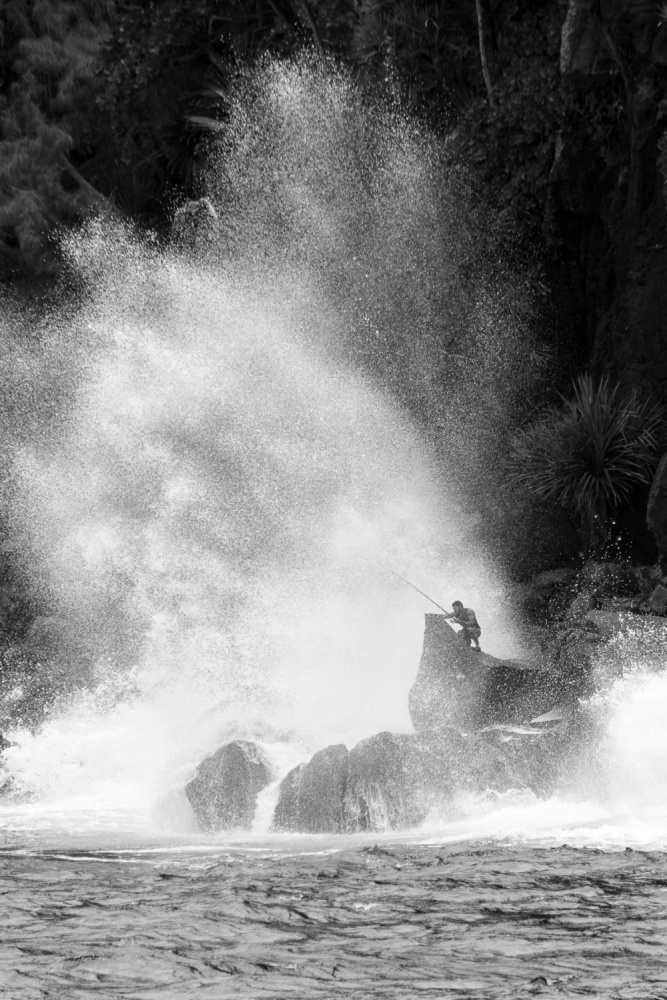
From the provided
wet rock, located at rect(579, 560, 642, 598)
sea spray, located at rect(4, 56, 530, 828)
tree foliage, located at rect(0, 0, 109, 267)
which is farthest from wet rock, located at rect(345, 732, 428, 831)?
tree foliage, located at rect(0, 0, 109, 267)

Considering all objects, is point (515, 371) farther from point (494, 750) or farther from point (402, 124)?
point (494, 750)

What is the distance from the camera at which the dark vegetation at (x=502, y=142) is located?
1781 centimetres

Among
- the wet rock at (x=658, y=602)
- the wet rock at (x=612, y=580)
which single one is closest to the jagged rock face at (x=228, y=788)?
the wet rock at (x=658, y=602)

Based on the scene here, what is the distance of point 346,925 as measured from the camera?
7.02 meters

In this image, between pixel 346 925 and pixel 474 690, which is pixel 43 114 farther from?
pixel 346 925

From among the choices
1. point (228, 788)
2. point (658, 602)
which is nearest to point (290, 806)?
point (228, 788)

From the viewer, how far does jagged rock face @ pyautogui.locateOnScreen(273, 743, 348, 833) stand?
11125 millimetres

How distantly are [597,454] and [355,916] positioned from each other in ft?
37.4

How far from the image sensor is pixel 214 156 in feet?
88.1

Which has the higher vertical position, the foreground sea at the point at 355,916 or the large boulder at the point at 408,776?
the large boulder at the point at 408,776

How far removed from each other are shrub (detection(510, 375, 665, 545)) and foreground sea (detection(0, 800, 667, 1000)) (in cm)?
791

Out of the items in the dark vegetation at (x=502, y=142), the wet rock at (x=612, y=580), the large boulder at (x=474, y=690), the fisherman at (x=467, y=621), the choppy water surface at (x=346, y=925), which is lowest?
the choppy water surface at (x=346, y=925)

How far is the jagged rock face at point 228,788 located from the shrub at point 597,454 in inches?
304

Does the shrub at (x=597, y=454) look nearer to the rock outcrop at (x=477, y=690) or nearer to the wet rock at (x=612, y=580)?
the wet rock at (x=612, y=580)
